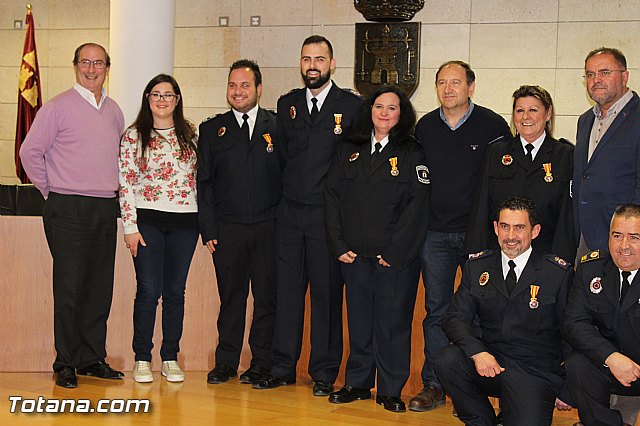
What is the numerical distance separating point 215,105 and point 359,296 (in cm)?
521

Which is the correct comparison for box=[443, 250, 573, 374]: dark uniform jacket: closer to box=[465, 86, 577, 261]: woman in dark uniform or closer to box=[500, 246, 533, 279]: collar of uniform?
box=[500, 246, 533, 279]: collar of uniform

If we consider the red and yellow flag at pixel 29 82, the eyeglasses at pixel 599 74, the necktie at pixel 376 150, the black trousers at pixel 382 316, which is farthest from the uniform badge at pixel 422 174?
the red and yellow flag at pixel 29 82

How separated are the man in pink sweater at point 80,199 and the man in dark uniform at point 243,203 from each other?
506 millimetres

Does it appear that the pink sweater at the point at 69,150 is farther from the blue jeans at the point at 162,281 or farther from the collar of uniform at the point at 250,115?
the collar of uniform at the point at 250,115

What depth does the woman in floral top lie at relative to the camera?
4.85m

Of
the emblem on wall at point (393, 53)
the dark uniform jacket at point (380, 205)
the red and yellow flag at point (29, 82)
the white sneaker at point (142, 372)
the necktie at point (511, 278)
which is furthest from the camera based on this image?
the red and yellow flag at point (29, 82)

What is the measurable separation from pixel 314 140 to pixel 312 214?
1.26 ft

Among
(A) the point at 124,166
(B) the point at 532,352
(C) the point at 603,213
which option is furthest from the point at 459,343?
(A) the point at 124,166

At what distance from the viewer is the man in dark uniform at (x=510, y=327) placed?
12.6 feet

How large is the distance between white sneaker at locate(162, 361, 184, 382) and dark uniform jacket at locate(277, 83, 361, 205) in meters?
1.13

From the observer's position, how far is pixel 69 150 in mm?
4758

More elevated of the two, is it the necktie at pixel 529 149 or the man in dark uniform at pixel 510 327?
the necktie at pixel 529 149

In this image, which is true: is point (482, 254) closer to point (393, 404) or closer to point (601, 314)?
point (601, 314)

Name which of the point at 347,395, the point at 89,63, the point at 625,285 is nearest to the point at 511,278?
the point at 625,285
